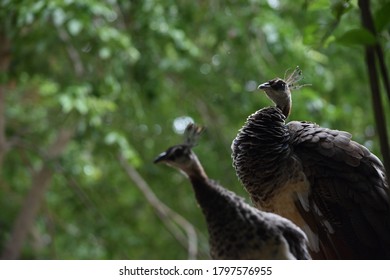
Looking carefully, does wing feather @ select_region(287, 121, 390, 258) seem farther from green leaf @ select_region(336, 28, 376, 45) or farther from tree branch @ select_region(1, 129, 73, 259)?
tree branch @ select_region(1, 129, 73, 259)

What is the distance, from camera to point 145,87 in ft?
8.20

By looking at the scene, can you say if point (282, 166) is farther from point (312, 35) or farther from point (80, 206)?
point (80, 206)

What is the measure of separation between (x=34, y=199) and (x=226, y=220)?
84.8 inches

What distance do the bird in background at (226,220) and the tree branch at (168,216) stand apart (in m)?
0.96

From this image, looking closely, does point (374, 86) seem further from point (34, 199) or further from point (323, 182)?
point (34, 199)

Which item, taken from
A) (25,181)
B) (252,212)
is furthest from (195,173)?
(25,181)

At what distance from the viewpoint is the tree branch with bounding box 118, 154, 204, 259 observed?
191 cm

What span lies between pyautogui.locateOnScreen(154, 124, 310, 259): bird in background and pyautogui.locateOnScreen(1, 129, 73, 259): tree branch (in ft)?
6.30

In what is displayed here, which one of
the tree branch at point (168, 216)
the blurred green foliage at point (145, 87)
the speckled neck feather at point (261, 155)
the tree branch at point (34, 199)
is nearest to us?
the speckled neck feather at point (261, 155)

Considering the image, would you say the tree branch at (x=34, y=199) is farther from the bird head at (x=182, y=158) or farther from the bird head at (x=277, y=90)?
the bird head at (x=182, y=158)

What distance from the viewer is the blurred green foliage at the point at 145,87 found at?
2.13m

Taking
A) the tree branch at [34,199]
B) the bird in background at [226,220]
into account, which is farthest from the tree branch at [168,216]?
the bird in background at [226,220]

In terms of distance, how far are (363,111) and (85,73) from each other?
105cm
